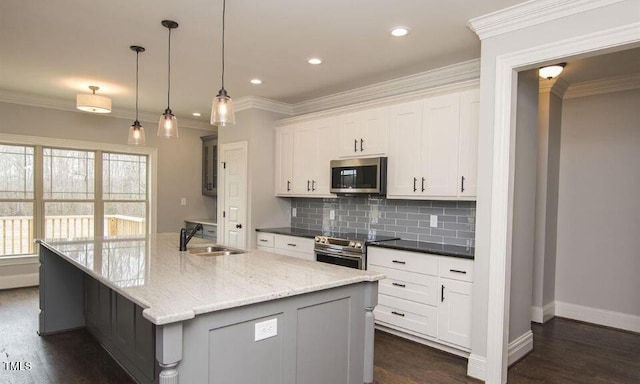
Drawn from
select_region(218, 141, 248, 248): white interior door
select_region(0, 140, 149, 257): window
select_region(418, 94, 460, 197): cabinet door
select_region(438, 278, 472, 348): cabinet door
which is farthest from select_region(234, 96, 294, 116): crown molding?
select_region(438, 278, 472, 348): cabinet door

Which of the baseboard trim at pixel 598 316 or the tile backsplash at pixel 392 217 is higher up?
the tile backsplash at pixel 392 217

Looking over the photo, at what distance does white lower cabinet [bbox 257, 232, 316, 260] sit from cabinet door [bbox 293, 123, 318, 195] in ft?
2.08

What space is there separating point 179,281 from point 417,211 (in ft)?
9.03

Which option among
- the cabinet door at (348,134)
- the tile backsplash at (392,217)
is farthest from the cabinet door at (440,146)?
the cabinet door at (348,134)

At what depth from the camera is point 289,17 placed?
287cm

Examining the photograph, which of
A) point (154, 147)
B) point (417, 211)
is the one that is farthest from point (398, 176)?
point (154, 147)

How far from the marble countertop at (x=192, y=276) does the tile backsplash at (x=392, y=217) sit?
69.3 inches

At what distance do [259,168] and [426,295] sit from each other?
9.19ft

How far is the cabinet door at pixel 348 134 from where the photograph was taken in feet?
14.4

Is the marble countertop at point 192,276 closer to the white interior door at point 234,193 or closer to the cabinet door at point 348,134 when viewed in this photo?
the cabinet door at point 348,134

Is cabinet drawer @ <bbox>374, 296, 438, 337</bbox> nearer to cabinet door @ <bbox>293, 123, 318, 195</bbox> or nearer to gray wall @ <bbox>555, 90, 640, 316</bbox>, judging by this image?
cabinet door @ <bbox>293, 123, 318, 195</bbox>

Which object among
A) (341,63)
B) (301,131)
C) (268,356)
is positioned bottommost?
(268,356)

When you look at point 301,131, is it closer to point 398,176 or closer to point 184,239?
point 398,176

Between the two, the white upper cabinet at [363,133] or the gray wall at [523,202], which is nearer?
the gray wall at [523,202]
